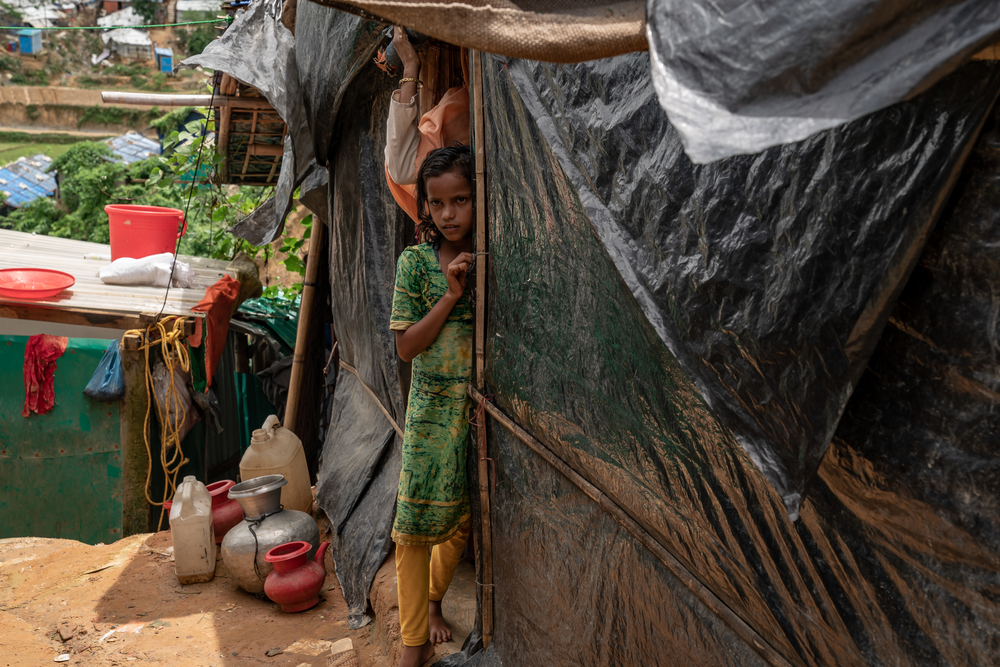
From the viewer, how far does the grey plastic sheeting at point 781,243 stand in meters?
0.84

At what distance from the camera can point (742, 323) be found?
3.54 ft

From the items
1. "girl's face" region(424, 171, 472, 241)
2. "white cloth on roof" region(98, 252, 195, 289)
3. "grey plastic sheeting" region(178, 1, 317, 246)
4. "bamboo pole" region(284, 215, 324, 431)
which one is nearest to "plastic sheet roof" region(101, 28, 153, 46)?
"white cloth on roof" region(98, 252, 195, 289)

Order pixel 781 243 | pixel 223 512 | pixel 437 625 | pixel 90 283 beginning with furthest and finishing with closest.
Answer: pixel 90 283, pixel 223 512, pixel 437 625, pixel 781 243

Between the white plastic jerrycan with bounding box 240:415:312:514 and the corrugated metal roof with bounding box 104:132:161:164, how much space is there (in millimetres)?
21620

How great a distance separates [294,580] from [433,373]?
2.01 meters

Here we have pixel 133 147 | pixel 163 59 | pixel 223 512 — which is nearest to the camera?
pixel 223 512

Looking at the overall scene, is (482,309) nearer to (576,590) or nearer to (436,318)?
(436,318)

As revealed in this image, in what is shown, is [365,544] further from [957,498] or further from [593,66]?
[957,498]

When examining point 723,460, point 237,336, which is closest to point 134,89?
point 237,336

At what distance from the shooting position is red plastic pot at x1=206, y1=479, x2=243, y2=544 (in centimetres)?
465

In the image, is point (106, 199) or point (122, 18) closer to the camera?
point (106, 199)

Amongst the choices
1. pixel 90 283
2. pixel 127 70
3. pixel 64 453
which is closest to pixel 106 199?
pixel 90 283

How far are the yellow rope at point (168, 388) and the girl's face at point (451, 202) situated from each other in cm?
365

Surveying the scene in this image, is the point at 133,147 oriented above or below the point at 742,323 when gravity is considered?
below
